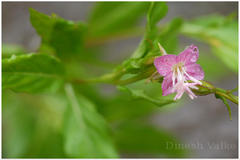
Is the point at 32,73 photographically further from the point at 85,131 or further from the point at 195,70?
the point at 195,70

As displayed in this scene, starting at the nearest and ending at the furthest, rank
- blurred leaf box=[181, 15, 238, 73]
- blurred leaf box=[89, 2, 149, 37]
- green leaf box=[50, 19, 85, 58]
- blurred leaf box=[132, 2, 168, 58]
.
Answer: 1. blurred leaf box=[132, 2, 168, 58]
2. green leaf box=[50, 19, 85, 58]
3. blurred leaf box=[181, 15, 238, 73]
4. blurred leaf box=[89, 2, 149, 37]

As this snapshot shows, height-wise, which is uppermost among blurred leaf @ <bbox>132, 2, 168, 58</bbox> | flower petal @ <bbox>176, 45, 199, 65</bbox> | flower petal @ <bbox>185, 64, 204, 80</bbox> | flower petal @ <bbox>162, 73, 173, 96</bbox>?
blurred leaf @ <bbox>132, 2, 168, 58</bbox>

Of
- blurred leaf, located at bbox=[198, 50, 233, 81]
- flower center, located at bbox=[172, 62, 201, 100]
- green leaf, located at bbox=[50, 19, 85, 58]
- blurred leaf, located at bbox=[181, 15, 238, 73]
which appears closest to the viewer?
flower center, located at bbox=[172, 62, 201, 100]

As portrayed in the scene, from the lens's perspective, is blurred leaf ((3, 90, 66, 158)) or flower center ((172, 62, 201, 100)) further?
blurred leaf ((3, 90, 66, 158))

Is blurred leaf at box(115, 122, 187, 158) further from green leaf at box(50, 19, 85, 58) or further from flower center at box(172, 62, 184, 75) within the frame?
flower center at box(172, 62, 184, 75)

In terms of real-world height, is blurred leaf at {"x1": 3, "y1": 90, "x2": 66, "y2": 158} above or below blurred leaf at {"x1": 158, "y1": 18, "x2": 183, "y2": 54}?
below

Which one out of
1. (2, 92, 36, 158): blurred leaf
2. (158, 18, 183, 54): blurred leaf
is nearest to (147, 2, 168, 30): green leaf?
(158, 18, 183, 54): blurred leaf

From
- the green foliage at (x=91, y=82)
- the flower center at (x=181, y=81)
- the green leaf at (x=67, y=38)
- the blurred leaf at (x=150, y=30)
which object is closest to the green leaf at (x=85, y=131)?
the green foliage at (x=91, y=82)

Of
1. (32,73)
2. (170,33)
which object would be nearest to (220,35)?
(170,33)

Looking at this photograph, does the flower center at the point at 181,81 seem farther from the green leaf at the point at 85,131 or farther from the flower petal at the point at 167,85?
the green leaf at the point at 85,131
